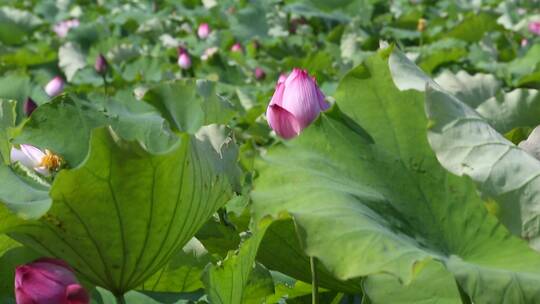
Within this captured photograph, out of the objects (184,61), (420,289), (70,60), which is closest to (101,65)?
(184,61)

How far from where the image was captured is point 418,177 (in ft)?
2.95

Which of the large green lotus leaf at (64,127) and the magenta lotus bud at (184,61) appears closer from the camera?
the large green lotus leaf at (64,127)

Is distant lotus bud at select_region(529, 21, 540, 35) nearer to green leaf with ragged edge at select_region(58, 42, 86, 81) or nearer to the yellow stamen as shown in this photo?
green leaf with ragged edge at select_region(58, 42, 86, 81)

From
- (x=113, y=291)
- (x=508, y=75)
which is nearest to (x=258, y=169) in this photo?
(x=113, y=291)

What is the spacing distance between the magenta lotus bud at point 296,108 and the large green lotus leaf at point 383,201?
12 centimetres

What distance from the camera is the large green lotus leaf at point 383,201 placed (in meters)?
0.73

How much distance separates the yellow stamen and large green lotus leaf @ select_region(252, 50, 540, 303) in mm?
385

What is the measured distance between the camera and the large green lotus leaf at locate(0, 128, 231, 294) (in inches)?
32.7

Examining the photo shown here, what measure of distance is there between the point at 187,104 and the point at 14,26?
3631 millimetres

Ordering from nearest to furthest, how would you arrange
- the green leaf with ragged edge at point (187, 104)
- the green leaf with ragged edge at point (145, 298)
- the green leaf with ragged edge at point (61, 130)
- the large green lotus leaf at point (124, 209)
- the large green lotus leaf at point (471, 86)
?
the large green lotus leaf at point (124, 209)
the green leaf with ragged edge at point (145, 298)
the green leaf with ragged edge at point (61, 130)
the green leaf with ragged edge at point (187, 104)
the large green lotus leaf at point (471, 86)

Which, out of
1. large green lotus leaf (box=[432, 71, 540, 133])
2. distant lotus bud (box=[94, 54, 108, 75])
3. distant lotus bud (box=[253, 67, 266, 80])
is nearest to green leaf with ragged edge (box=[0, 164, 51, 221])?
large green lotus leaf (box=[432, 71, 540, 133])

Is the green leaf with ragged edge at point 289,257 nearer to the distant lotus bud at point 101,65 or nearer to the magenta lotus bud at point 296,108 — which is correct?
the magenta lotus bud at point 296,108

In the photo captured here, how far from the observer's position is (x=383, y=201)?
34.3 inches

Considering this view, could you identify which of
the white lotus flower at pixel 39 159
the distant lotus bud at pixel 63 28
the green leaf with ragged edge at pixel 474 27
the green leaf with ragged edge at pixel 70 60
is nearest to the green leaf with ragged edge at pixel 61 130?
the white lotus flower at pixel 39 159
